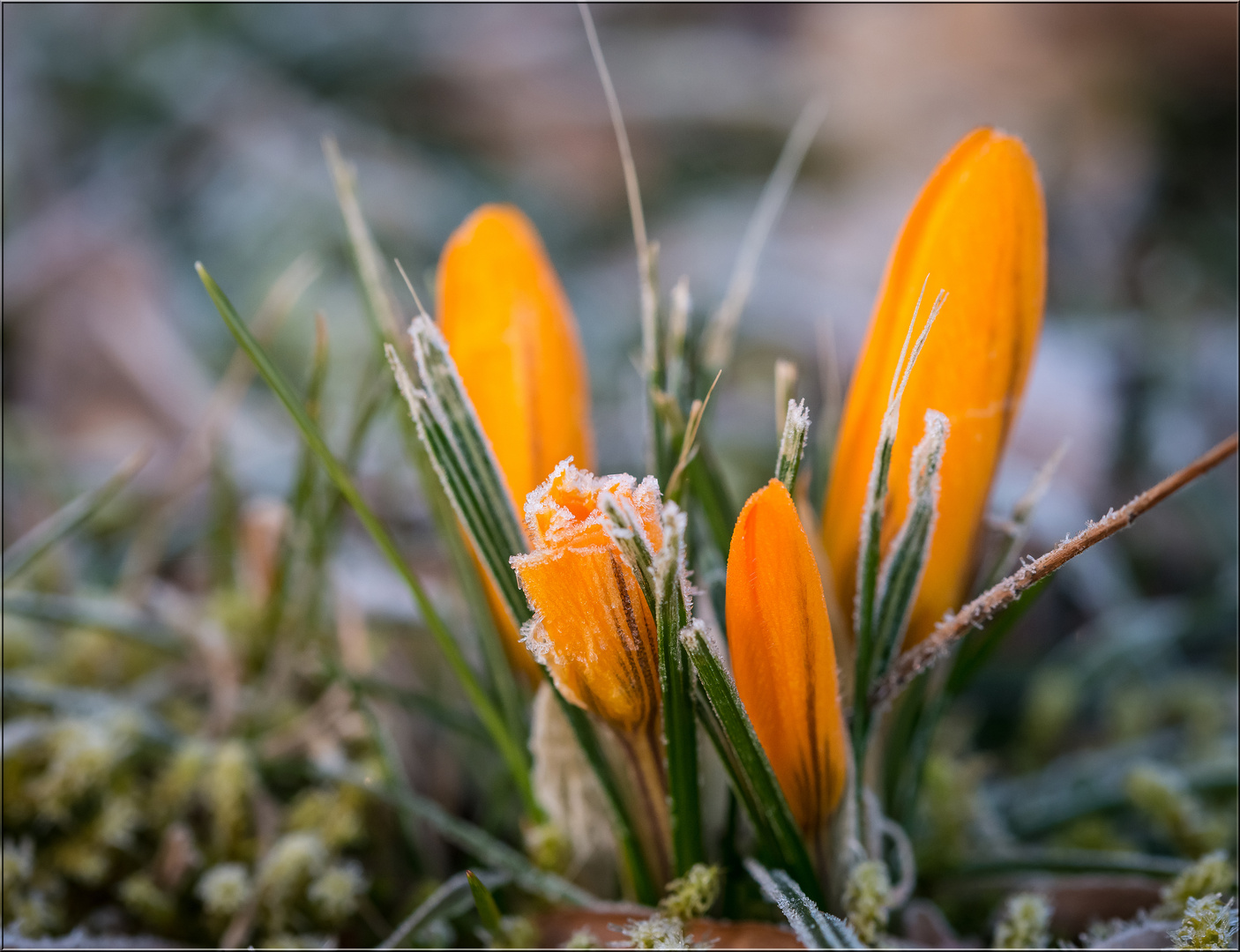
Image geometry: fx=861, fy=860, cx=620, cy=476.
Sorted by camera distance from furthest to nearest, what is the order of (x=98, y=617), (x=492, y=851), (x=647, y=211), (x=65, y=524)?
(x=647, y=211)
(x=98, y=617)
(x=65, y=524)
(x=492, y=851)

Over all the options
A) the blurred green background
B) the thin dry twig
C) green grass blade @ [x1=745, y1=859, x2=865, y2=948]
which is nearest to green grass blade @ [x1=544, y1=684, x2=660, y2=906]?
green grass blade @ [x1=745, y1=859, x2=865, y2=948]

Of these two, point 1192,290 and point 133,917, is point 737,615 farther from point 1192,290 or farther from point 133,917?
point 1192,290

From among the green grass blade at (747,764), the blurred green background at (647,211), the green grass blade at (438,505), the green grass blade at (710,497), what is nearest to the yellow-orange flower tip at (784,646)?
the green grass blade at (747,764)

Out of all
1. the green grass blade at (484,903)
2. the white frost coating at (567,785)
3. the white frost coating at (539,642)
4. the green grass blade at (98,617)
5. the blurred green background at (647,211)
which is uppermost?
the blurred green background at (647,211)

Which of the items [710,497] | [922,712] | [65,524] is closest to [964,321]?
[710,497]

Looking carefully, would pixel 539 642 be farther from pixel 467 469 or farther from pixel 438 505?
pixel 438 505

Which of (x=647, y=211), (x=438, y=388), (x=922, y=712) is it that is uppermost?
(x=647, y=211)

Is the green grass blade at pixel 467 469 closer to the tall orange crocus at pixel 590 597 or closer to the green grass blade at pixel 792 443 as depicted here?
the tall orange crocus at pixel 590 597
